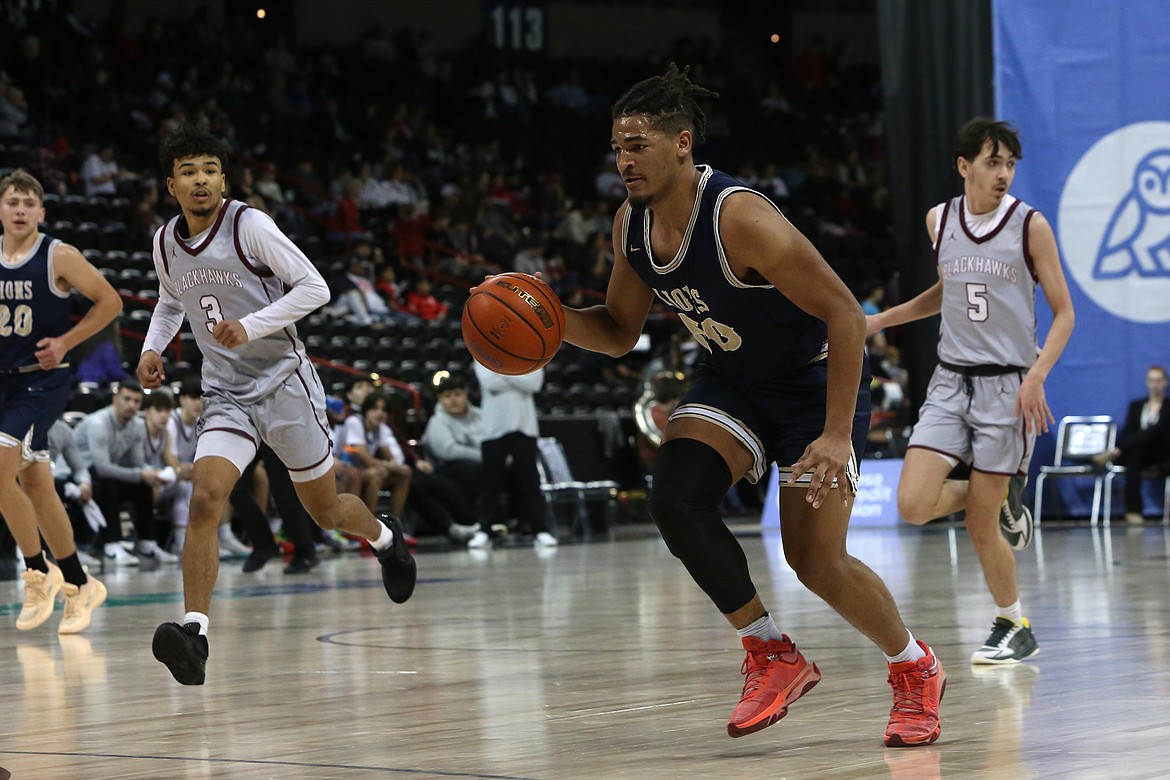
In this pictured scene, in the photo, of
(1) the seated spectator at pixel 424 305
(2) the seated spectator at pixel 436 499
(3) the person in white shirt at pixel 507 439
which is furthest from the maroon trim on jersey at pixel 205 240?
(1) the seated spectator at pixel 424 305

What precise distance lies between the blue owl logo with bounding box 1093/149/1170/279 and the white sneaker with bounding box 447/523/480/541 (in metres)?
5.67

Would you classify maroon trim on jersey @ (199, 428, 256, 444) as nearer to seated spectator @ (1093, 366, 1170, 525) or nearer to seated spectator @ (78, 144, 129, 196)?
seated spectator @ (1093, 366, 1170, 525)

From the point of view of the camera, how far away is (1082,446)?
45.5 ft

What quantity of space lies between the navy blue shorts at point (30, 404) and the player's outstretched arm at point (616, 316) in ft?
11.1

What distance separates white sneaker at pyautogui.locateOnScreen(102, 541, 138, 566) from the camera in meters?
11.5

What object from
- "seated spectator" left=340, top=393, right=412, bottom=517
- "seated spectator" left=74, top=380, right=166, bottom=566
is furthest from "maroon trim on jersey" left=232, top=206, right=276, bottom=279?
"seated spectator" left=340, top=393, right=412, bottom=517

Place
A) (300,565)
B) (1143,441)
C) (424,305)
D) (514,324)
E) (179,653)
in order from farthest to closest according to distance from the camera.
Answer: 1. (424,305)
2. (1143,441)
3. (300,565)
4. (179,653)
5. (514,324)

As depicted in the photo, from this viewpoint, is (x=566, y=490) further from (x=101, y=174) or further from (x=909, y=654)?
(x=909, y=654)

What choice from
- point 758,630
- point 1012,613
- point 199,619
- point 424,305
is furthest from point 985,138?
point 424,305

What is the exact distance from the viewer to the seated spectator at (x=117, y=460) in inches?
448

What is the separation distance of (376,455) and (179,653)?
27.1 feet

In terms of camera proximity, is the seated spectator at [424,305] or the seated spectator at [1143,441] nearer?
the seated spectator at [1143,441]

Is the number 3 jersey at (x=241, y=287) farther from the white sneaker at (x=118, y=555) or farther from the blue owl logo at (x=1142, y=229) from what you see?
the blue owl logo at (x=1142, y=229)

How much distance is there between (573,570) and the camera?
10.4 meters
